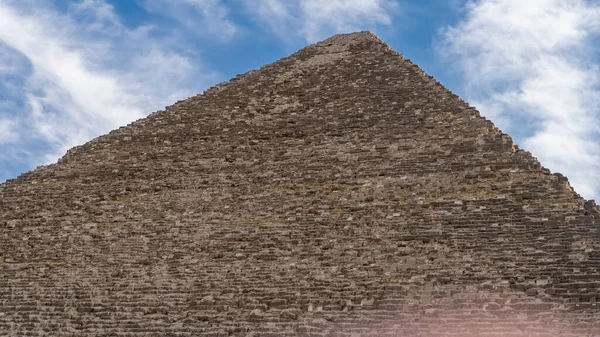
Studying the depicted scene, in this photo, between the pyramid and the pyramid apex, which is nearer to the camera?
the pyramid

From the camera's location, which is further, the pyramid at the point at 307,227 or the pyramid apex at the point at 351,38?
the pyramid apex at the point at 351,38

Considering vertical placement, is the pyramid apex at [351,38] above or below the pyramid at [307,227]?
above

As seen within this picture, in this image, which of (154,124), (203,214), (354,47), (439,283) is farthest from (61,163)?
(439,283)

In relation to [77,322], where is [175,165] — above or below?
above

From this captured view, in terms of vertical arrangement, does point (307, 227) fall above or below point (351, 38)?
below

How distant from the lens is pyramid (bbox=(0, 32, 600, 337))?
8.30 m

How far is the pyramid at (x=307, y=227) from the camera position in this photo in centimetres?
830

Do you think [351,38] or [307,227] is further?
[351,38]

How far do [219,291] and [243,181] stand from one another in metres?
2.54

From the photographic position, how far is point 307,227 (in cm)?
995

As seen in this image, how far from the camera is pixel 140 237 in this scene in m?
10.5

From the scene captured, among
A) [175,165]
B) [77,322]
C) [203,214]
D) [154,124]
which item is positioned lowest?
[77,322]

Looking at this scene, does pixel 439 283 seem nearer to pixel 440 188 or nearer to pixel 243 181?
pixel 440 188

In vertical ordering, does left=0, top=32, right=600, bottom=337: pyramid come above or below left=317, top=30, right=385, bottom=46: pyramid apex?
below
